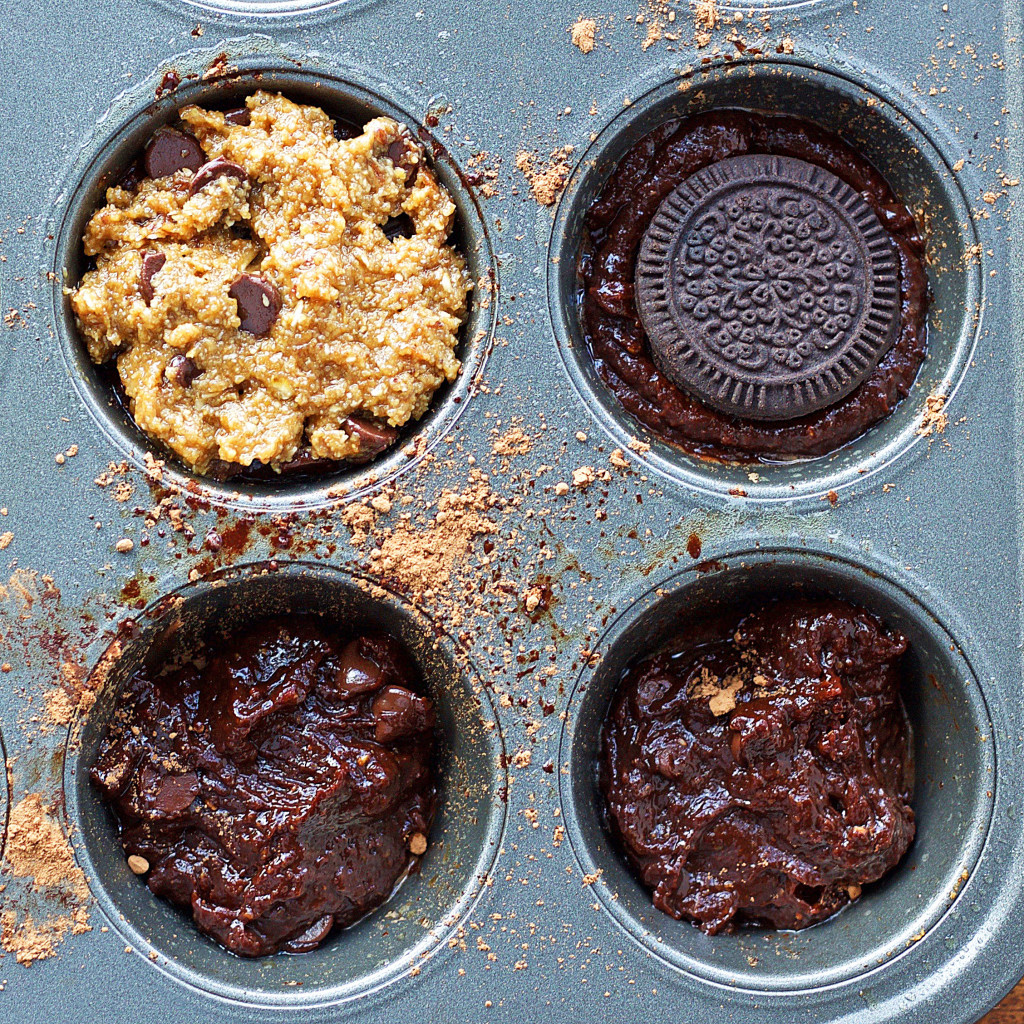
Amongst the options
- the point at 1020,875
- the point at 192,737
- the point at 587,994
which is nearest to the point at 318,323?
the point at 192,737

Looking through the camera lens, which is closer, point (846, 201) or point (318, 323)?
point (318, 323)

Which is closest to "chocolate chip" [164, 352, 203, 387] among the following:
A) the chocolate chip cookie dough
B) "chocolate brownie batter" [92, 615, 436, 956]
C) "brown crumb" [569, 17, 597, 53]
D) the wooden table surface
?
the chocolate chip cookie dough


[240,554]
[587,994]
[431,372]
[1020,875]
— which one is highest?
[431,372]

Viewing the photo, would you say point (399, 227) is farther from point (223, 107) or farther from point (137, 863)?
point (137, 863)

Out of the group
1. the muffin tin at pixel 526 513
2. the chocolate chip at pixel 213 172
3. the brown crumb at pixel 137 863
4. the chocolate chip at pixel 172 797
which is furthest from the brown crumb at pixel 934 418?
the brown crumb at pixel 137 863

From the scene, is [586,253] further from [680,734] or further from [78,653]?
[78,653]

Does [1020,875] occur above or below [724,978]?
above

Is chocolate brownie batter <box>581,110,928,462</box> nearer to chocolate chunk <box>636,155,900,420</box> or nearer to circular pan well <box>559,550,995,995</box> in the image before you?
chocolate chunk <box>636,155,900,420</box>
